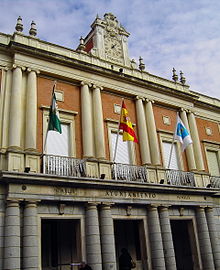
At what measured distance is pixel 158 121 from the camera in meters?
17.9

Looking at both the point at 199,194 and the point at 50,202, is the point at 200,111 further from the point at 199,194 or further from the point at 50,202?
the point at 50,202

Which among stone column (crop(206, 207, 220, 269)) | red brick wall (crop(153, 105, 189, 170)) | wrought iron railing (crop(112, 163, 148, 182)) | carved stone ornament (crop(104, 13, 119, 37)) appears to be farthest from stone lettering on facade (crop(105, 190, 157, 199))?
carved stone ornament (crop(104, 13, 119, 37))

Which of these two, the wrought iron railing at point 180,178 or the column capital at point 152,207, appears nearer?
the column capital at point 152,207

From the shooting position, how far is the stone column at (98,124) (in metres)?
14.6

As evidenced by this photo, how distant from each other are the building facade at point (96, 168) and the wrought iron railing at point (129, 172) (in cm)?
5

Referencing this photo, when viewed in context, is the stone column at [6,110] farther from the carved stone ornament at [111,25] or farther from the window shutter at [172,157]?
the window shutter at [172,157]

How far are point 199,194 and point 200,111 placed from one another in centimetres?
619

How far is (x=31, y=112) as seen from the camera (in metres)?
13.3

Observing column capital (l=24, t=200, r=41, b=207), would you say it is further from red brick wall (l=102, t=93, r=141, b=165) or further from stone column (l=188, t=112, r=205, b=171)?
stone column (l=188, t=112, r=205, b=171)

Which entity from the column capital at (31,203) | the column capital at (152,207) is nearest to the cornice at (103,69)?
the column capital at (152,207)

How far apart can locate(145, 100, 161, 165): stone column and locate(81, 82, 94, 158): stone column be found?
3481 mm

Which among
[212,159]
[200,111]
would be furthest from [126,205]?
[200,111]

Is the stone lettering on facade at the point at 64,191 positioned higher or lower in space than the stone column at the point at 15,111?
lower

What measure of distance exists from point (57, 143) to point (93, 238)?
423cm
